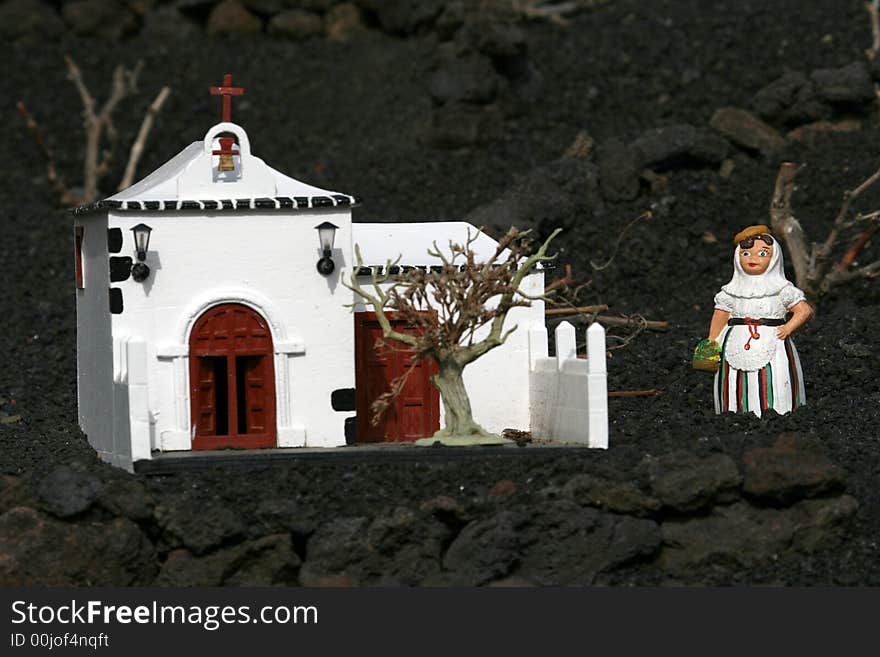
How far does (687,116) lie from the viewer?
87.6ft

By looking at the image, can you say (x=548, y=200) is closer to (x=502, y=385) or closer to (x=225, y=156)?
(x=502, y=385)

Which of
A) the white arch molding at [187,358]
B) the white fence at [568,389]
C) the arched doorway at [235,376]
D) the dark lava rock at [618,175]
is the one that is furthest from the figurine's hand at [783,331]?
the dark lava rock at [618,175]

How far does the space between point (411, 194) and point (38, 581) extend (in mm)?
12671

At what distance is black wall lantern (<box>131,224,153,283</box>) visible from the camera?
15.5m

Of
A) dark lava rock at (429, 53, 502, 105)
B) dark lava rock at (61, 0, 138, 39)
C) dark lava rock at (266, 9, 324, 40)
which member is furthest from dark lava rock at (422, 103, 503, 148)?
dark lava rock at (61, 0, 138, 39)

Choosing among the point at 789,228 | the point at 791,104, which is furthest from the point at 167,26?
the point at 789,228

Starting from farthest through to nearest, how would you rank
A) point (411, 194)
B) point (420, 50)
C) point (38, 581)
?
1. point (420, 50)
2. point (411, 194)
3. point (38, 581)

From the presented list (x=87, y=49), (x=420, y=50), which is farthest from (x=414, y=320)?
(x=87, y=49)

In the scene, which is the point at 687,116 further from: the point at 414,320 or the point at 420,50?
the point at 414,320

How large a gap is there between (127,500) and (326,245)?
330 cm

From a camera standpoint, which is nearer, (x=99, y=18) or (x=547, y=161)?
(x=547, y=161)

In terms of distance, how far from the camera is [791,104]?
1024 inches

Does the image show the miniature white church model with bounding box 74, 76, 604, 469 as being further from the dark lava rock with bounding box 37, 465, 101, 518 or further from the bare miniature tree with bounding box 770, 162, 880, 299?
the bare miniature tree with bounding box 770, 162, 880, 299

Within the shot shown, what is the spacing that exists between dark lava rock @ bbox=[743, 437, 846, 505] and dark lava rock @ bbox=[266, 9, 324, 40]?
19.3 meters
